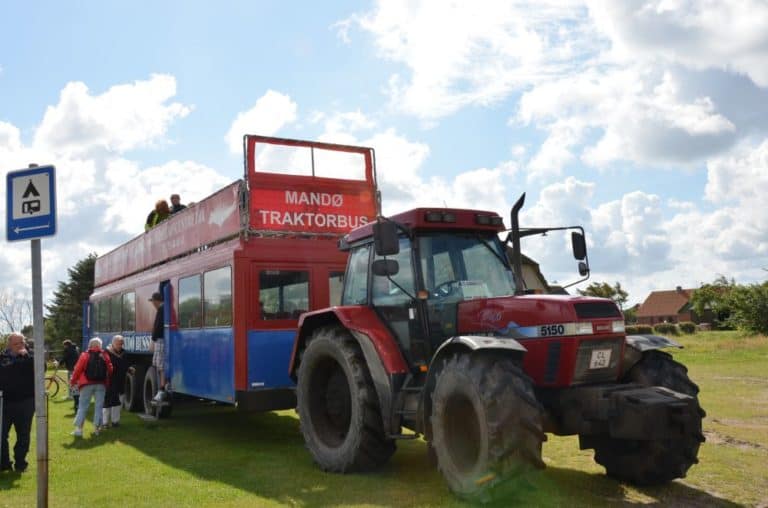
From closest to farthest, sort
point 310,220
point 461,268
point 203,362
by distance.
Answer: point 461,268 < point 310,220 < point 203,362

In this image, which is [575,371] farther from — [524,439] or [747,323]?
[747,323]

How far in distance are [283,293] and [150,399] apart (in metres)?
5.27

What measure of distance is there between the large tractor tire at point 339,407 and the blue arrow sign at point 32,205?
3088mm

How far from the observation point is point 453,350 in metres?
6.39

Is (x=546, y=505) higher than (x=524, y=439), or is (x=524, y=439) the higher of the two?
(x=524, y=439)

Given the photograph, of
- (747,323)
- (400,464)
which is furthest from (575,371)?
(747,323)

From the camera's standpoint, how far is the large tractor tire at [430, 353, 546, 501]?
5672mm

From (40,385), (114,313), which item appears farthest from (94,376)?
(40,385)

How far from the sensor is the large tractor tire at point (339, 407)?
7340 mm

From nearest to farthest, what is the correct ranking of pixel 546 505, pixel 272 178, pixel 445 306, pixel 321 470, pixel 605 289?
pixel 546 505, pixel 445 306, pixel 321 470, pixel 272 178, pixel 605 289

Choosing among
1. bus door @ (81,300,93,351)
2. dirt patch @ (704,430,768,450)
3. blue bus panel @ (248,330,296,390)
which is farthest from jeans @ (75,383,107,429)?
dirt patch @ (704,430,768,450)

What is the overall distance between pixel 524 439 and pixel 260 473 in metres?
3.60

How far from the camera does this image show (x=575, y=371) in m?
6.48

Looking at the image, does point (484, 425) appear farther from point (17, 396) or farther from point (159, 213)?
point (159, 213)
